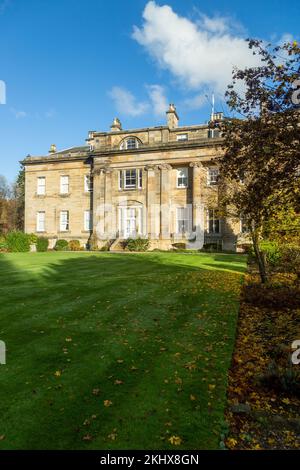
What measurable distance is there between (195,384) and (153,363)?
96 cm

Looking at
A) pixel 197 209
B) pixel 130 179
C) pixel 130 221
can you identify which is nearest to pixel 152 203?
pixel 130 221

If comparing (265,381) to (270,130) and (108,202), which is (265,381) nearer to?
(270,130)

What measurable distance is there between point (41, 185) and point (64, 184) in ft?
11.2

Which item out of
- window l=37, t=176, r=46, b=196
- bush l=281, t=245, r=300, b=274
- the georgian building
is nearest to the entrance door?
the georgian building

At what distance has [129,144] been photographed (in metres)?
38.5

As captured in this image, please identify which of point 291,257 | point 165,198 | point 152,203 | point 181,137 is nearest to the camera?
point 291,257

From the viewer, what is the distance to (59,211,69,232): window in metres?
41.9

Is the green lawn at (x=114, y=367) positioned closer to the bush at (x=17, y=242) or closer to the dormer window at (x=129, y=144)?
the bush at (x=17, y=242)

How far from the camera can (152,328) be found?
793 cm

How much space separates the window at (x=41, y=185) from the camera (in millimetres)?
43312

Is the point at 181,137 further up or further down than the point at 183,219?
further up

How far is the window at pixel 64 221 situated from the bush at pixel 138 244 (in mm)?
10684

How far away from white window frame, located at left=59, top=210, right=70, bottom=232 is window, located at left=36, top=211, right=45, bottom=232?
2.58 metres

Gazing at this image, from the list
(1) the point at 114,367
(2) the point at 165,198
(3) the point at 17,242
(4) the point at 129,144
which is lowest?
(1) the point at 114,367
